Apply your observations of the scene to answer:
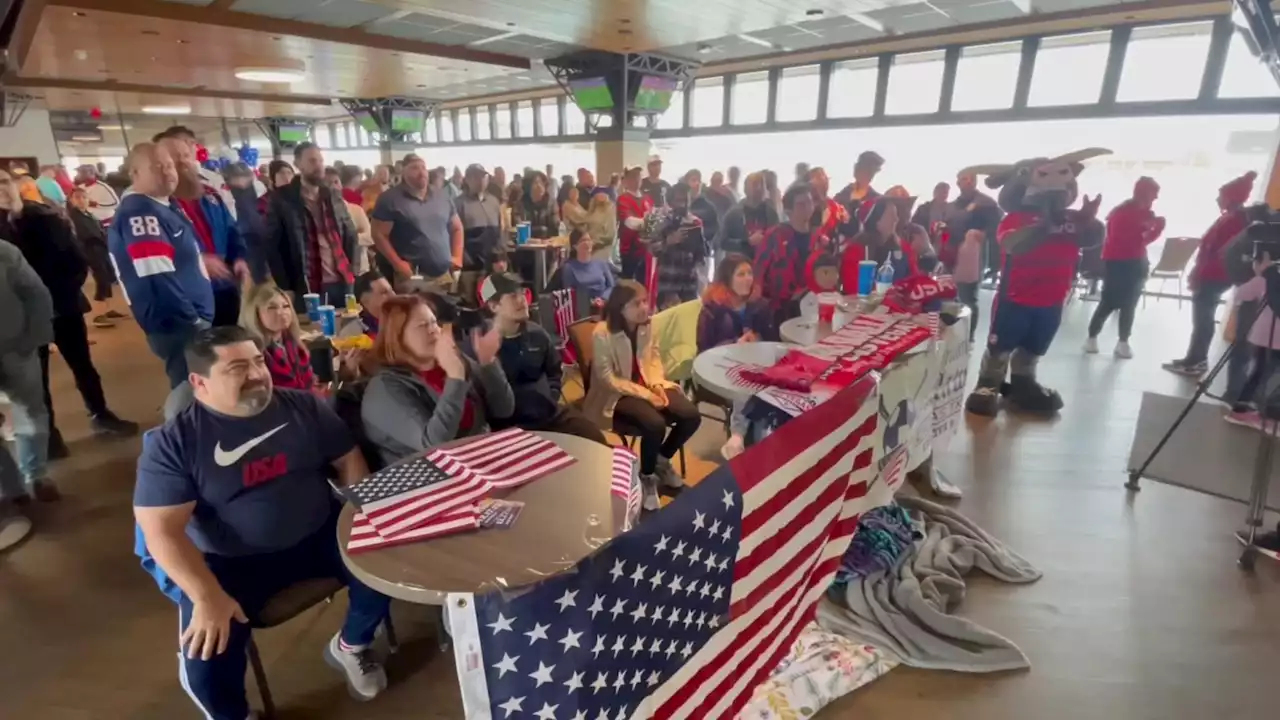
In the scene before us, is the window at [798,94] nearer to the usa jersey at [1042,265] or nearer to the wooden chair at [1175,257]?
the wooden chair at [1175,257]

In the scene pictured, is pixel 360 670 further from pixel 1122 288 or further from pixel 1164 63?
pixel 1164 63

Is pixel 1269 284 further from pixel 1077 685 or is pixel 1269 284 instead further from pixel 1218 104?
pixel 1218 104

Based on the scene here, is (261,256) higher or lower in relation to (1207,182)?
lower

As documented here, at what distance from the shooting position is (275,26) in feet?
27.7

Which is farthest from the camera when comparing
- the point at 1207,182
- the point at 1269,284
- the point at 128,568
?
the point at 1207,182

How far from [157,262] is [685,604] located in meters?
2.98

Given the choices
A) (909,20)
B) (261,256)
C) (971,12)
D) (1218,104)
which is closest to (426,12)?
(261,256)

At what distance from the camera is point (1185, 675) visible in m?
2.52

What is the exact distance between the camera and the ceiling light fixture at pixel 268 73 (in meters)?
11.6

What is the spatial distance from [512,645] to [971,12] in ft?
28.9

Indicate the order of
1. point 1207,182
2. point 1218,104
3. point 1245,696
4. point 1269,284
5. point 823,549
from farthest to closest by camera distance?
point 1207,182 < point 1218,104 < point 1269,284 < point 1245,696 < point 823,549

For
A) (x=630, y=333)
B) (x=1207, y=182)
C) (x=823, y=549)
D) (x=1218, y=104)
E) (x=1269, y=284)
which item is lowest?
(x=823, y=549)

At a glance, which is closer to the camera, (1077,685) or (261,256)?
(1077,685)

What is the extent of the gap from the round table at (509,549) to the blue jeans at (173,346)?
2.00 meters
